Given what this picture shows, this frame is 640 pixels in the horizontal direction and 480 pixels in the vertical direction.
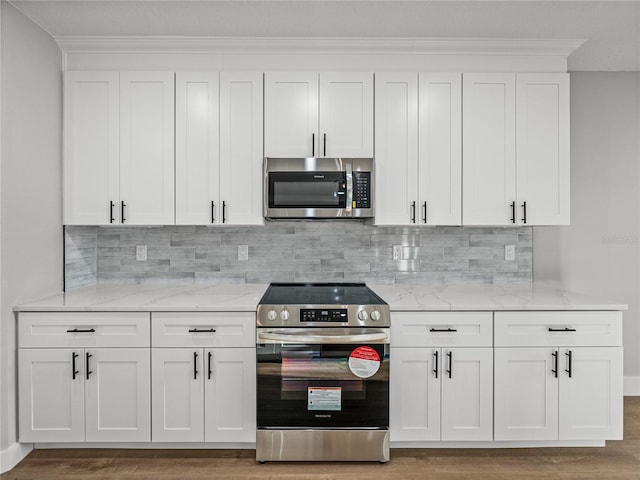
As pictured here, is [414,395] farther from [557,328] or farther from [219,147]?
[219,147]

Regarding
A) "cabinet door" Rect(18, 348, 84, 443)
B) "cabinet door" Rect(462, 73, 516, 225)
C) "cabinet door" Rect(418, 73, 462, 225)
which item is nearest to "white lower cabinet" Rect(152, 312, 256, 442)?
"cabinet door" Rect(18, 348, 84, 443)

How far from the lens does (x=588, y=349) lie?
8.05ft

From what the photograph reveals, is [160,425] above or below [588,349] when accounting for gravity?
below

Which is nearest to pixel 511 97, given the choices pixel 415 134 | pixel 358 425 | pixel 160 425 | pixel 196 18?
pixel 415 134

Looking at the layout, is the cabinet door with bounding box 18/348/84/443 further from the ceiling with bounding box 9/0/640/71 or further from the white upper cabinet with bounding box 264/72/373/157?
the ceiling with bounding box 9/0/640/71

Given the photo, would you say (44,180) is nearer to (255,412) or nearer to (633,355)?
(255,412)

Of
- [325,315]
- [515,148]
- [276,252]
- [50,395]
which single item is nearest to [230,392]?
[325,315]

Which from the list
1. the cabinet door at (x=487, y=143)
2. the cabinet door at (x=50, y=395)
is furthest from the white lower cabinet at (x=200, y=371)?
the cabinet door at (x=487, y=143)

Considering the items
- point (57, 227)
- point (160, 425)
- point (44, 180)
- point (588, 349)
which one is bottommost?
point (160, 425)

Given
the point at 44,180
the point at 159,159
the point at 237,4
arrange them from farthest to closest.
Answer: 1. the point at 159,159
2. the point at 44,180
3. the point at 237,4

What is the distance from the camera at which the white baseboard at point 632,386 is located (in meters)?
3.31

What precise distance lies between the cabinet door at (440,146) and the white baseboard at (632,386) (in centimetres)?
191

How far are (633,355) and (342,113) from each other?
9.24ft

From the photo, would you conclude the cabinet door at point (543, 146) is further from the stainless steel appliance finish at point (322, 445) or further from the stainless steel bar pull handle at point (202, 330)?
the stainless steel bar pull handle at point (202, 330)
